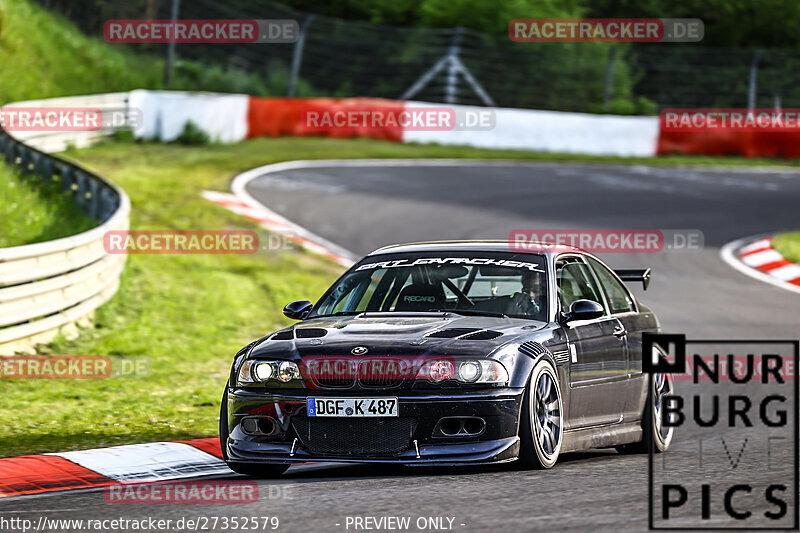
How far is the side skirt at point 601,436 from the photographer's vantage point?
24.2 feet

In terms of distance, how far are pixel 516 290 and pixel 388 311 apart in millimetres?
770

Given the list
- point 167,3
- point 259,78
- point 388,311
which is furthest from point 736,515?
point 259,78

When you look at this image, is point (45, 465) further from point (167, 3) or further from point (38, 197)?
point (167, 3)

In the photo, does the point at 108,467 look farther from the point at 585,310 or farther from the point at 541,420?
the point at 585,310

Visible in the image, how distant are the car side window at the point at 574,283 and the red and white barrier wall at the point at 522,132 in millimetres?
19344

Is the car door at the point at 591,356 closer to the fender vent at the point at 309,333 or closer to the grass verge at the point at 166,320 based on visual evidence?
the fender vent at the point at 309,333

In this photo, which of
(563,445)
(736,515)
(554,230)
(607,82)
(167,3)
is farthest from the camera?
(607,82)

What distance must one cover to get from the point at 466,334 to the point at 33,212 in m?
10.2

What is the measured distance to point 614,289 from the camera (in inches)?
345

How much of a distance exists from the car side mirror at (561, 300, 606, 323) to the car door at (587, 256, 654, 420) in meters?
0.87

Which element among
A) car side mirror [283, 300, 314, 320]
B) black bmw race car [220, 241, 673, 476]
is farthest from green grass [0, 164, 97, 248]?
black bmw race car [220, 241, 673, 476]

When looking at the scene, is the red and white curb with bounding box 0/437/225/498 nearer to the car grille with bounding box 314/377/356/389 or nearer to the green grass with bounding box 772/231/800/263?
the car grille with bounding box 314/377/356/389

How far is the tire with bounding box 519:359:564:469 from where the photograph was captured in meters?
6.73

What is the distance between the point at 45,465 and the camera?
24.8 ft
